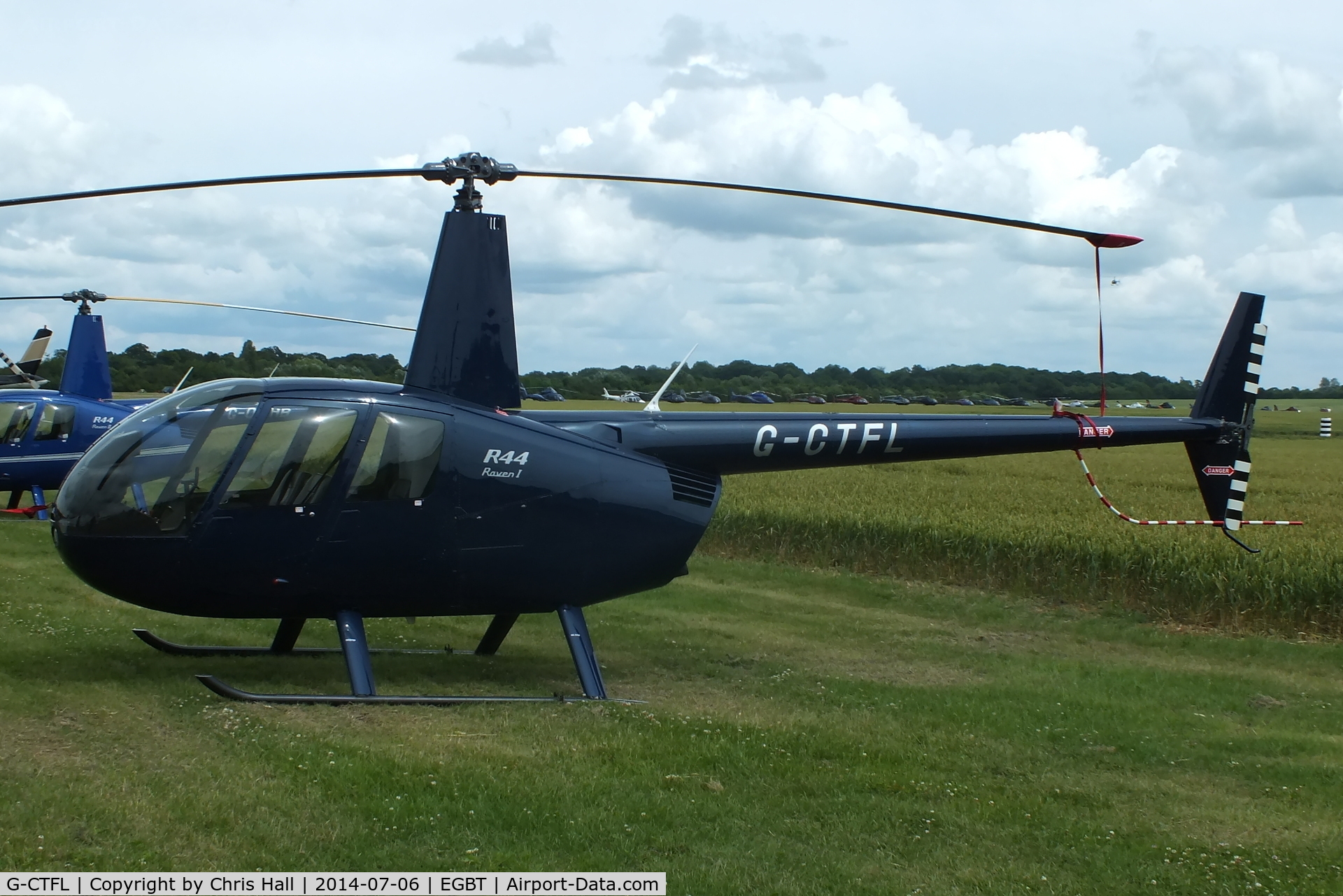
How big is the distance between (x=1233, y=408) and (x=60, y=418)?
1807 cm

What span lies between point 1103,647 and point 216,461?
9895mm

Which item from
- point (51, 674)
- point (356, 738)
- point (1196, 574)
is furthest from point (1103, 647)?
point (51, 674)

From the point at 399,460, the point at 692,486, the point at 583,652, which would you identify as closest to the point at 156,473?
the point at 399,460

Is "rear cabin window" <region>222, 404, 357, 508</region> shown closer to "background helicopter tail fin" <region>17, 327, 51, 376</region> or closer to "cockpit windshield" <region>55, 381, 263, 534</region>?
"cockpit windshield" <region>55, 381, 263, 534</region>

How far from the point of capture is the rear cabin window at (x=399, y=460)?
8.86 metres

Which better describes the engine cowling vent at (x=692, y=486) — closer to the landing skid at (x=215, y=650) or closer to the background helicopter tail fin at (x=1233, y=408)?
the landing skid at (x=215, y=650)

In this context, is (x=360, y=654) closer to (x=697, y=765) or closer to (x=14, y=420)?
(x=697, y=765)

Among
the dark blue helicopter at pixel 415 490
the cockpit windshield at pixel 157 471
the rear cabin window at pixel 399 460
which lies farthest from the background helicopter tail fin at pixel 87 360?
the rear cabin window at pixel 399 460

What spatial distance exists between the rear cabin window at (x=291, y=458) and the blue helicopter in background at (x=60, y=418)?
12.2 meters

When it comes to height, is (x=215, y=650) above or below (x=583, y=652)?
below

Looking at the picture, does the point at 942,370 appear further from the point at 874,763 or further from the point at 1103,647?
the point at 874,763

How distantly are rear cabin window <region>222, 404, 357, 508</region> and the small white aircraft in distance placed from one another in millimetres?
9683

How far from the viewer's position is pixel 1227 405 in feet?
40.5

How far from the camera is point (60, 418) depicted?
19844 millimetres
